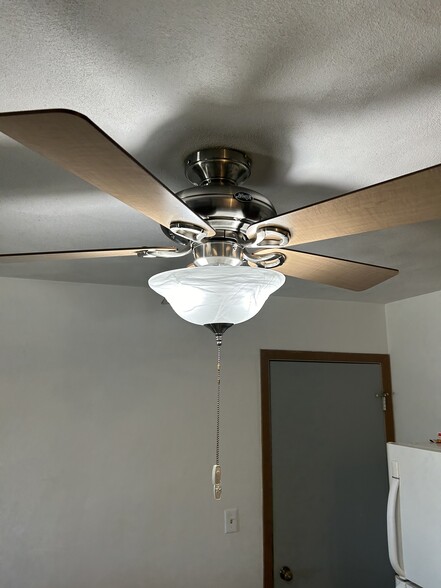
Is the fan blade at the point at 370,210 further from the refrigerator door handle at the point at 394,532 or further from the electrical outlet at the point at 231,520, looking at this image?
the electrical outlet at the point at 231,520

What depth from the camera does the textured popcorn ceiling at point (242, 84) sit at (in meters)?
0.63

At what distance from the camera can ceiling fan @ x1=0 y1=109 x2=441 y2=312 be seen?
614 mm

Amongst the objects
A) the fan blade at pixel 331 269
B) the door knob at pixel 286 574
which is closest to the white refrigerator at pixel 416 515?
the door knob at pixel 286 574

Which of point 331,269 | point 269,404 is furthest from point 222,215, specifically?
point 269,404

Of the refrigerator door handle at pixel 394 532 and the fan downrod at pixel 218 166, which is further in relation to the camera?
the refrigerator door handle at pixel 394 532

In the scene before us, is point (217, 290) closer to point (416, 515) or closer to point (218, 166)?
point (218, 166)

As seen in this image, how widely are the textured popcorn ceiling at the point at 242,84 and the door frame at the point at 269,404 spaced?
144 centimetres

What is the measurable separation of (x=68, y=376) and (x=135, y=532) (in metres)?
0.80

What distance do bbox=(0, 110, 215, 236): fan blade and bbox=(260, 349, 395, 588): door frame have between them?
1.74 m

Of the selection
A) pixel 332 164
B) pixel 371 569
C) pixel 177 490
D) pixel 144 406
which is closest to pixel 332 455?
pixel 371 569

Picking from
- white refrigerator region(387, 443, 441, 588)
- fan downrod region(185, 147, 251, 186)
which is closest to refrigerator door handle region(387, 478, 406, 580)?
white refrigerator region(387, 443, 441, 588)

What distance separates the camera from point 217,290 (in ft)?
3.05

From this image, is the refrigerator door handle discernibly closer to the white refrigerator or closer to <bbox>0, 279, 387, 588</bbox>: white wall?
the white refrigerator

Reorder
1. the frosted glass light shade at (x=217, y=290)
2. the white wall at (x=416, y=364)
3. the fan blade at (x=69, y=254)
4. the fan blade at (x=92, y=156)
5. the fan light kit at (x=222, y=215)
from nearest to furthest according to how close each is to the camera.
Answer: the fan blade at (x=92, y=156), the fan light kit at (x=222, y=215), the frosted glass light shade at (x=217, y=290), the fan blade at (x=69, y=254), the white wall at (x=416, y=364)
